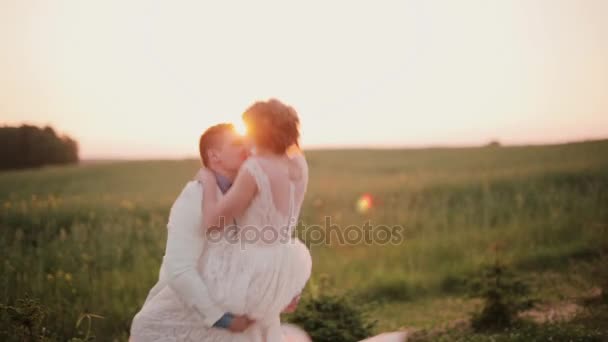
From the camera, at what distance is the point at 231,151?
3.25 m

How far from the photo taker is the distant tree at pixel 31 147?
6.78 m

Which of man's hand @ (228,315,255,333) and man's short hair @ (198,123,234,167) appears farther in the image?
man's short hair @ (198,123,234,167)

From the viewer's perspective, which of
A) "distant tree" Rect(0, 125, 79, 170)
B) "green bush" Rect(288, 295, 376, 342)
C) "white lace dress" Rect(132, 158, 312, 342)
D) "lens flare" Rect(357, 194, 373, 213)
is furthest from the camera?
"lens flare" Rect(357, 194, 373, 213)

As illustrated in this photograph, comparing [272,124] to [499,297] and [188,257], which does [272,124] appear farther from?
[499,297]

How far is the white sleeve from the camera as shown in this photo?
298cm

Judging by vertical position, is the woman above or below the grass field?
above

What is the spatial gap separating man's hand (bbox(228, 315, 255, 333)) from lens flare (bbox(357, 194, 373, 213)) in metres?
8.58

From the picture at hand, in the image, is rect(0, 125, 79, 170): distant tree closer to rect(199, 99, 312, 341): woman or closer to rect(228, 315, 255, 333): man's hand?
rect(199, 99, 312, 341): woman

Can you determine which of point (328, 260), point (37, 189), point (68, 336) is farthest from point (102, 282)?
point (37, 189)

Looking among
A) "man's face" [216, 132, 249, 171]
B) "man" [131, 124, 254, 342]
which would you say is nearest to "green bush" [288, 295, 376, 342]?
"man" [131, 124, 254, 342]

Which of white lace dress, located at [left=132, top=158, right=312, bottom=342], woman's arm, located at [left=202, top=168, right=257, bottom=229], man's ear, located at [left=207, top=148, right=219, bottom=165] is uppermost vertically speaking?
man's ear, located at [left=207, top=148, right=219, bottom=165]

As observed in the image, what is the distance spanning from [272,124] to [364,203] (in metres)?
9.63

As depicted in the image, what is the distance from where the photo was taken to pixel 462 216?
11195 mm

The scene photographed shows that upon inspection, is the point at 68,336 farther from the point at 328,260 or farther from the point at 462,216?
the point at 462,216
